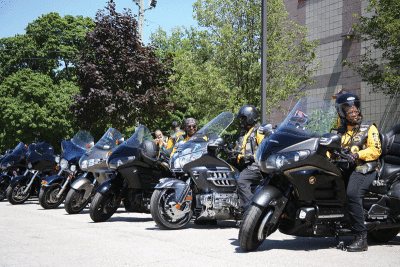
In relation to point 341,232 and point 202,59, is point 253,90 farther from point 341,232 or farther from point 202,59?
point 341,232

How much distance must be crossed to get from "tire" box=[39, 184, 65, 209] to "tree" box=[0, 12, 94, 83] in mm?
24654

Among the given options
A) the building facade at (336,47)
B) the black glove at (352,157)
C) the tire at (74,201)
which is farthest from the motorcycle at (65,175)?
the building facade at (336,47)

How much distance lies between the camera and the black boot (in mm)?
5477

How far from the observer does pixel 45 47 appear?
35125mm

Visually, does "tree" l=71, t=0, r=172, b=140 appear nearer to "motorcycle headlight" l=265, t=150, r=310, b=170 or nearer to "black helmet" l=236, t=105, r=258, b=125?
"black helmet" l=236, t=105, r=258, b=125

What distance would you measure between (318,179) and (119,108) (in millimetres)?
13586

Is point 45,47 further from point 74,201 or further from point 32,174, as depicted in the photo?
point 74,201

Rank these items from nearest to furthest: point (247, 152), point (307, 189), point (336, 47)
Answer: point (307, 189) < point (247, 152) < point (336, 47)

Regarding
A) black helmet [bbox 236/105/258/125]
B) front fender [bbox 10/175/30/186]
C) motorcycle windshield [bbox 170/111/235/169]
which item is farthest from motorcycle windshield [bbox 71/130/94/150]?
black helmet [bbox 236/105/258/125]

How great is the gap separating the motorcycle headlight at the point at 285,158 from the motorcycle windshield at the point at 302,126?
112 mm

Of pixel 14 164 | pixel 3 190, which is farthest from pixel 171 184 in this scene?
pixel 3 190

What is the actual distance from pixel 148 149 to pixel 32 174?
20.3 feet

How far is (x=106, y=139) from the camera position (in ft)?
34.1

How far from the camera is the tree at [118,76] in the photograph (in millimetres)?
17812
